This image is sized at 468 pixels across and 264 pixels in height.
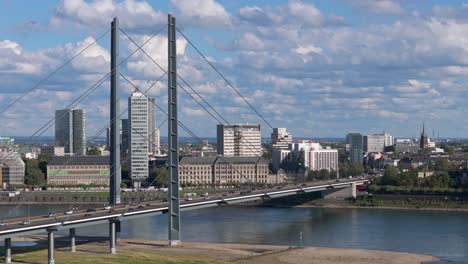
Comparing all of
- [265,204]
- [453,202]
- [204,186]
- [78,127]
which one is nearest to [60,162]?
[204,186]

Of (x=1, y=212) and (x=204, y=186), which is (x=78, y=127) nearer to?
(x=204, y=186)

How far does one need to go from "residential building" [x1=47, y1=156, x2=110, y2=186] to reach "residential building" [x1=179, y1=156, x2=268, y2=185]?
396 cm

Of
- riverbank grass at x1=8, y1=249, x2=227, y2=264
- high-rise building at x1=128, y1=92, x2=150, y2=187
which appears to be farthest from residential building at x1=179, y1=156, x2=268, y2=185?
riverbank grass at x1=8, y1=249, x2=227, y2=264

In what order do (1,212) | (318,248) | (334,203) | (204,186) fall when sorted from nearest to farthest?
(318,248) → (1,212) → (334,203) → (204,186)

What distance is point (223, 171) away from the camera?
152 ft

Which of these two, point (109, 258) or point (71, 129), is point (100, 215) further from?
point (71, 129)

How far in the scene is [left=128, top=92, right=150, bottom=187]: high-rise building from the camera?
46.2 m

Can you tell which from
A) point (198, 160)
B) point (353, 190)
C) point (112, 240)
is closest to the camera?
point (112, 240)

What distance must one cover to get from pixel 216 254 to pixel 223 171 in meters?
26.7

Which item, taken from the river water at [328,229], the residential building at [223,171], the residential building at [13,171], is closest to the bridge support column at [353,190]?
the river water at [328,229]

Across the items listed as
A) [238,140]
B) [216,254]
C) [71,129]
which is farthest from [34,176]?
[216,254]

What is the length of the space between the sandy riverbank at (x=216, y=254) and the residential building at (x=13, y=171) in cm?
2514

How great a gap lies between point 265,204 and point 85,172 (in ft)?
44.3

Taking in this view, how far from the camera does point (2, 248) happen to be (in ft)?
63.4
